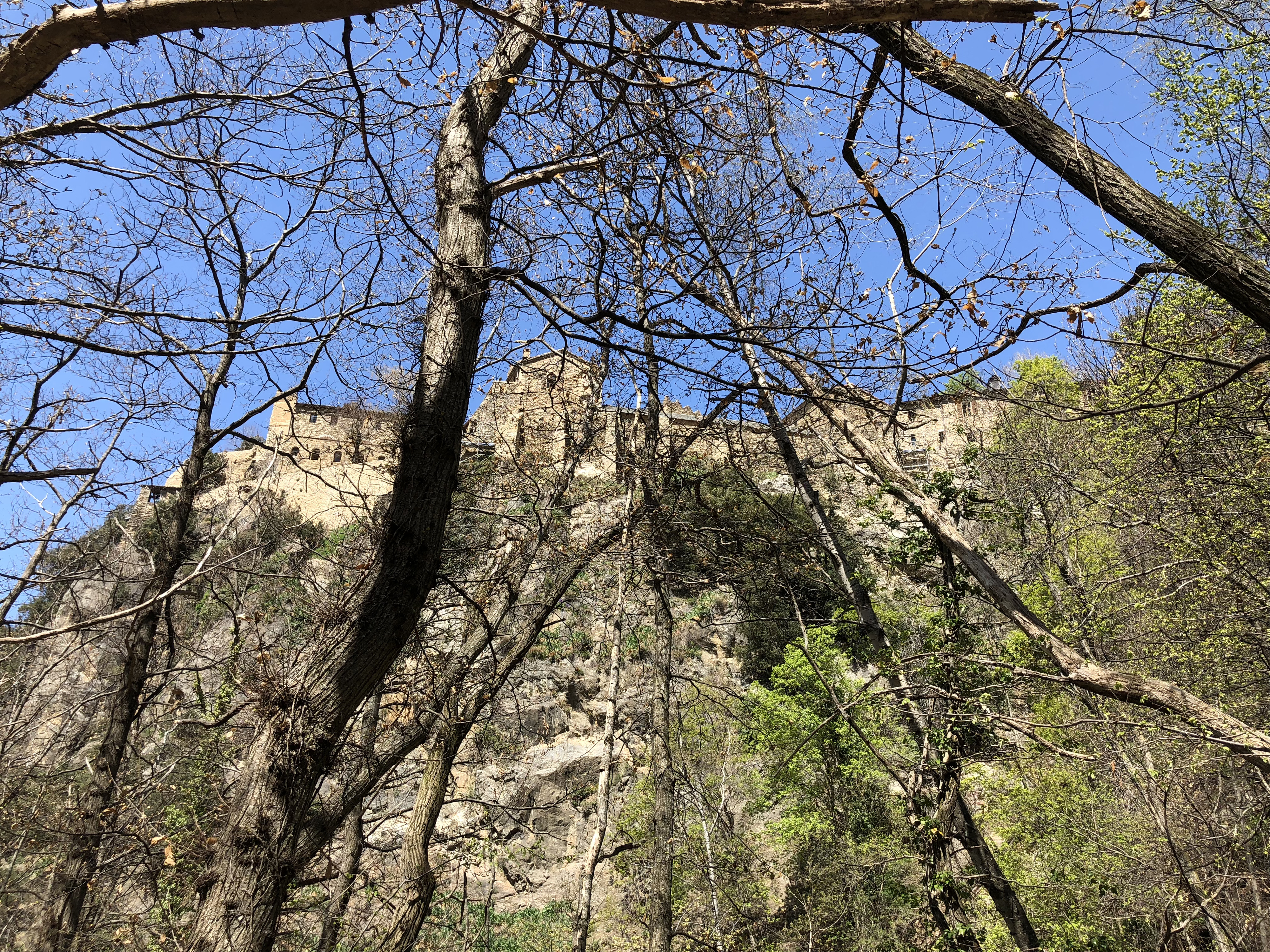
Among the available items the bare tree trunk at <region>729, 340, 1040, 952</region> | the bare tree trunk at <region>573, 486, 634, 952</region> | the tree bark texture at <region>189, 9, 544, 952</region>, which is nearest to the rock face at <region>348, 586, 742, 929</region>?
the bare tree trunk at <region>573, 486, 634, 952</region>

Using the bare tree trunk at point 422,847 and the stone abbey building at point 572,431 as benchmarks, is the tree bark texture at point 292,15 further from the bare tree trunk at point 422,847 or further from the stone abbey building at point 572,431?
the bare tree trunk at point 422,847

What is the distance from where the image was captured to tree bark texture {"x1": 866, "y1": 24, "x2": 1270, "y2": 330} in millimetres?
3309

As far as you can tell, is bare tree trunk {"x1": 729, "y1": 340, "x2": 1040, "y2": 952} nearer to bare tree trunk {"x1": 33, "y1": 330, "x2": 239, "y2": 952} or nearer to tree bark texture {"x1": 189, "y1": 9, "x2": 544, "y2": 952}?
tree bark texture {"x1": 189, "y1": 9, "x2": 544, "y2": 952}

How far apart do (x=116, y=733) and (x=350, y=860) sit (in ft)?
8.22

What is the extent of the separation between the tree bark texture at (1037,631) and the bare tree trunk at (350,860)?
3788mm

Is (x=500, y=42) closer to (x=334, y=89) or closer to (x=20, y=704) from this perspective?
(x=334, y=89)

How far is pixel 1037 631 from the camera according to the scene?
4.20 metres

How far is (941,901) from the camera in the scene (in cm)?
515

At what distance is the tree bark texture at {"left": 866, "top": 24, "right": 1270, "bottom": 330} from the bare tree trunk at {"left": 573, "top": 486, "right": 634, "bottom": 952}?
13.8 feet

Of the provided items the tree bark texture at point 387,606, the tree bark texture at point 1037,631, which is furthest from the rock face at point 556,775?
the tree bark texture at point 387,606

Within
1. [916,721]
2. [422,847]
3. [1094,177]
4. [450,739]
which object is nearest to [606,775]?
[450,739]

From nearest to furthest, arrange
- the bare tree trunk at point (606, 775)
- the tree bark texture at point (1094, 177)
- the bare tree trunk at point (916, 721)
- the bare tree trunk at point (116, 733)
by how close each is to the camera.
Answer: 1. the tree bark texture at point (1094, 177)
2. the bare tree trunk at point (916, 721)
3. the bare tree trunk at point (116, 733)
4. the bare tree trunk at point (606, 775)

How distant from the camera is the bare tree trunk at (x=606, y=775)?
22.3ft

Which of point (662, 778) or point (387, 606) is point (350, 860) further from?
point (387, 606)
